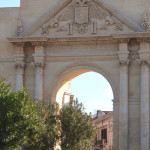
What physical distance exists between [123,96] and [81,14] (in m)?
5.73

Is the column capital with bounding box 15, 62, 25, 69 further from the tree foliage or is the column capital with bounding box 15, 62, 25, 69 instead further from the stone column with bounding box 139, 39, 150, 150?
the stone column with bounding box 139, 39, 150, 150

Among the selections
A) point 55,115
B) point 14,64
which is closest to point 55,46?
point 14,64

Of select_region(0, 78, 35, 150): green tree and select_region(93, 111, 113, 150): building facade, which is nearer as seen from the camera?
select_region(0, 78, 35, 150): green tree

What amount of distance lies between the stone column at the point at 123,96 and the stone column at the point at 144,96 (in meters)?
0.88

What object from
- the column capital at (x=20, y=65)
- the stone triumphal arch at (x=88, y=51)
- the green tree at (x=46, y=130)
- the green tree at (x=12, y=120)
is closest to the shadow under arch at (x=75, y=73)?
the stone triumphal arch at (x=88, y=51)

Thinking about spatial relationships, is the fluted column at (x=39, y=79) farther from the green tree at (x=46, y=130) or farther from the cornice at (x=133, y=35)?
the cornice at (x=133, y=35)

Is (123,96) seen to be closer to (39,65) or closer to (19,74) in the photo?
(39,65)

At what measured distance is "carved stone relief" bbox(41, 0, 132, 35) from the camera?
35.0 metres

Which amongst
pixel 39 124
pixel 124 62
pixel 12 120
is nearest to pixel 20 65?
pixel 124 62

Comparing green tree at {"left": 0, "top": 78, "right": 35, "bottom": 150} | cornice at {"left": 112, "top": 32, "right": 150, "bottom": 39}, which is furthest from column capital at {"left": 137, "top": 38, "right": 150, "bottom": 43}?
green tree at {"left": 0, "top": 78, "right": 35, "bottom": 150}

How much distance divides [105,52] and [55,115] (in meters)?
5.40

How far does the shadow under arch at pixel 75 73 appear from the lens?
34.8m

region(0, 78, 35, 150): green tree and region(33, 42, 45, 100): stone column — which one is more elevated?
region(33, 42, 45, 100): stone column

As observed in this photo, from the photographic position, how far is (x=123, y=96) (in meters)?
34.0
